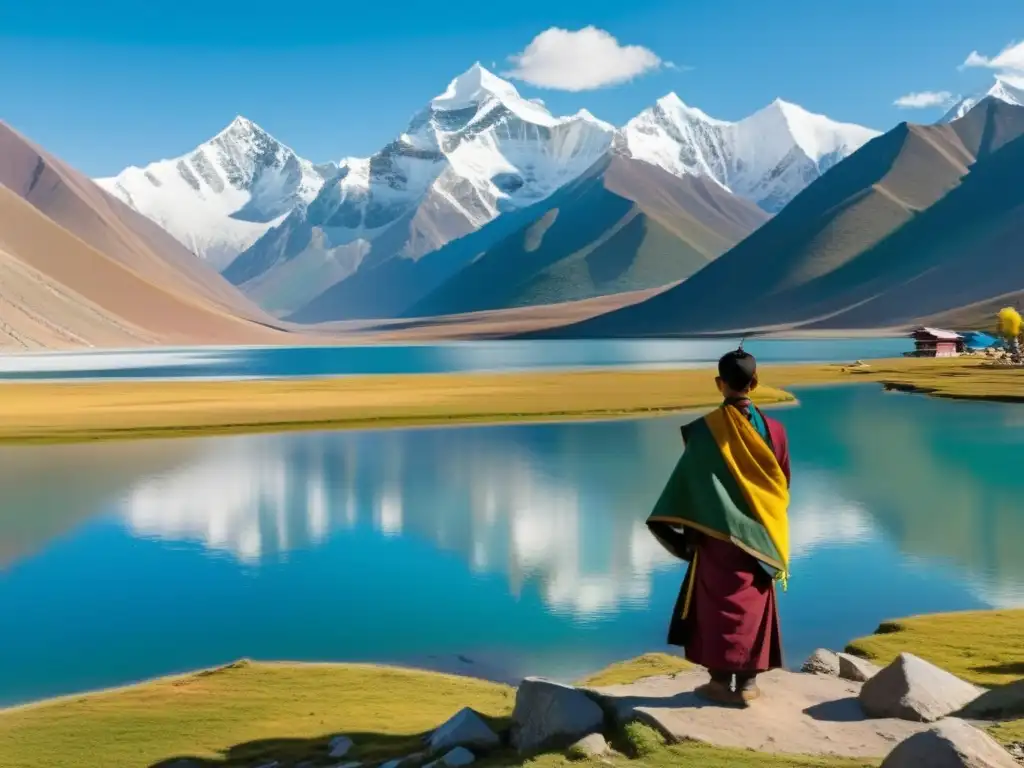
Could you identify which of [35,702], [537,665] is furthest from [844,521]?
[35,702]

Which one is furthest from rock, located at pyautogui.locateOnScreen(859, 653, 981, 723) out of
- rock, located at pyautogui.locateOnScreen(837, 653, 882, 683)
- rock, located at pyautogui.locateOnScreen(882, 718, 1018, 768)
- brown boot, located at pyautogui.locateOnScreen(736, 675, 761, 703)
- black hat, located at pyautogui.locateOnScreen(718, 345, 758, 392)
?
black hat, located at pyautogui.locateOnScreen(718, 345, 758, 392)

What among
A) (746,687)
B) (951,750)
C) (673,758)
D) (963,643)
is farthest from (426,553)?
(951,750)

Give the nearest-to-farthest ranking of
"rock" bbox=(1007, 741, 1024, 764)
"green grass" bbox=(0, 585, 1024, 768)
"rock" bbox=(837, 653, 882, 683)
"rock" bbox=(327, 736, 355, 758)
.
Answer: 1. "rock" bbox=(1007, 741, 1024, 764)
2. "green grass" bbox=(0, 585, 1024, 768)
3. "rock" bbox=(327, 736, 355, 758)
4. "rock" bbox=(837, 653, 882, 683)

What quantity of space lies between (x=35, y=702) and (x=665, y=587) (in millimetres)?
12245

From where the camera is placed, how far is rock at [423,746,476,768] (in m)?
10.2

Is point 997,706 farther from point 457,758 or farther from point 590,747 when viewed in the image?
point 457,758

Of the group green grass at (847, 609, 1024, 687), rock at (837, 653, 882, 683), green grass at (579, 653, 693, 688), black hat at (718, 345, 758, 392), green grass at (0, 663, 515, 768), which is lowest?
green grass at (0, 663, 515, 768)

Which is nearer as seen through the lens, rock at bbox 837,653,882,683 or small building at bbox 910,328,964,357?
rock at bbox 837,653,882,683

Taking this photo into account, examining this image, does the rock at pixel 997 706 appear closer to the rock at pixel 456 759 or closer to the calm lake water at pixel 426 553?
the rock at pixel 456 759

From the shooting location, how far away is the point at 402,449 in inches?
2044

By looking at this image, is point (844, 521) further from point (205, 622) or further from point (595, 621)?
point (205, 622)

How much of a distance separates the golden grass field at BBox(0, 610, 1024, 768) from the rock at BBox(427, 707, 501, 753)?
0.41 m

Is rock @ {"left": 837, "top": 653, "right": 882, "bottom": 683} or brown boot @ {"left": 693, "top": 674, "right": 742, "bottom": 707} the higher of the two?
brown boot @ {"left": 693, "top": 674, "right": 742, "bottom": 707}

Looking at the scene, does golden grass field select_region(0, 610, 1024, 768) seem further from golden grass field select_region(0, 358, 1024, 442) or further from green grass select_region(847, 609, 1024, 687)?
golden grass field select_region(0, 358, 1024, 442)
